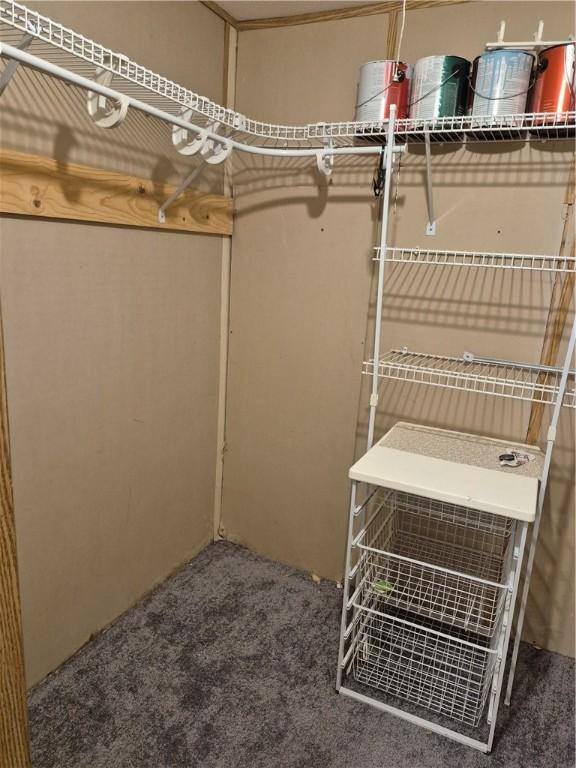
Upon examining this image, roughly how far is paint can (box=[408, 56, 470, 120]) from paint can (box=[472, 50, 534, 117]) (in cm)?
6

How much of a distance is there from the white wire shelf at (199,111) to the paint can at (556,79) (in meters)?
0.04

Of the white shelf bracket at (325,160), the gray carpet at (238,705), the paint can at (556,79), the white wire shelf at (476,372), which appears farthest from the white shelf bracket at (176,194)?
the gray carpet at (238,705)

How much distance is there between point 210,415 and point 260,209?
35.9 inches

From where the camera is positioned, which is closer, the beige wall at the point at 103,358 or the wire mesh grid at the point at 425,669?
the beige wall at the point at 103,358

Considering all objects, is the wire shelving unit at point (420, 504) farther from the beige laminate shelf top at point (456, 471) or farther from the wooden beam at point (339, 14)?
the wooden beam at point (339, 14)

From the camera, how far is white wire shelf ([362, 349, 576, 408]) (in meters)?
1.83

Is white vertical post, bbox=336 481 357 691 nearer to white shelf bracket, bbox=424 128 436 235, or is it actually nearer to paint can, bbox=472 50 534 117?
white shelf bracket, bbox=424 128 436 235

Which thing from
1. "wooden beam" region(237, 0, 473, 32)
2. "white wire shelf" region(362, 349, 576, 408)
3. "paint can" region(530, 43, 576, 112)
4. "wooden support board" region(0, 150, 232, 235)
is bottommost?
"white wire shelf" region(362, 349, 576, 408)

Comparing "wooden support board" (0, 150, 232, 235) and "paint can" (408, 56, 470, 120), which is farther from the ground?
"paint can" (408, 56, 470, 120)

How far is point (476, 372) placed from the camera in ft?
6.45

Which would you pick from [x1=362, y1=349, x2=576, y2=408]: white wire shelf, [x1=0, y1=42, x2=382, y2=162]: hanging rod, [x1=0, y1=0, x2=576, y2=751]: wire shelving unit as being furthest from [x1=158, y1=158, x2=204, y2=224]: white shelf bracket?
[x1=362, y1=349, x2=576, y2=408]: white wire shelf

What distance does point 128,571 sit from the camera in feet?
6.88

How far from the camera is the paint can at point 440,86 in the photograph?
1.71m

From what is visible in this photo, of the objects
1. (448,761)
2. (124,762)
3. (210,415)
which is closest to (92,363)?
(210,415)
